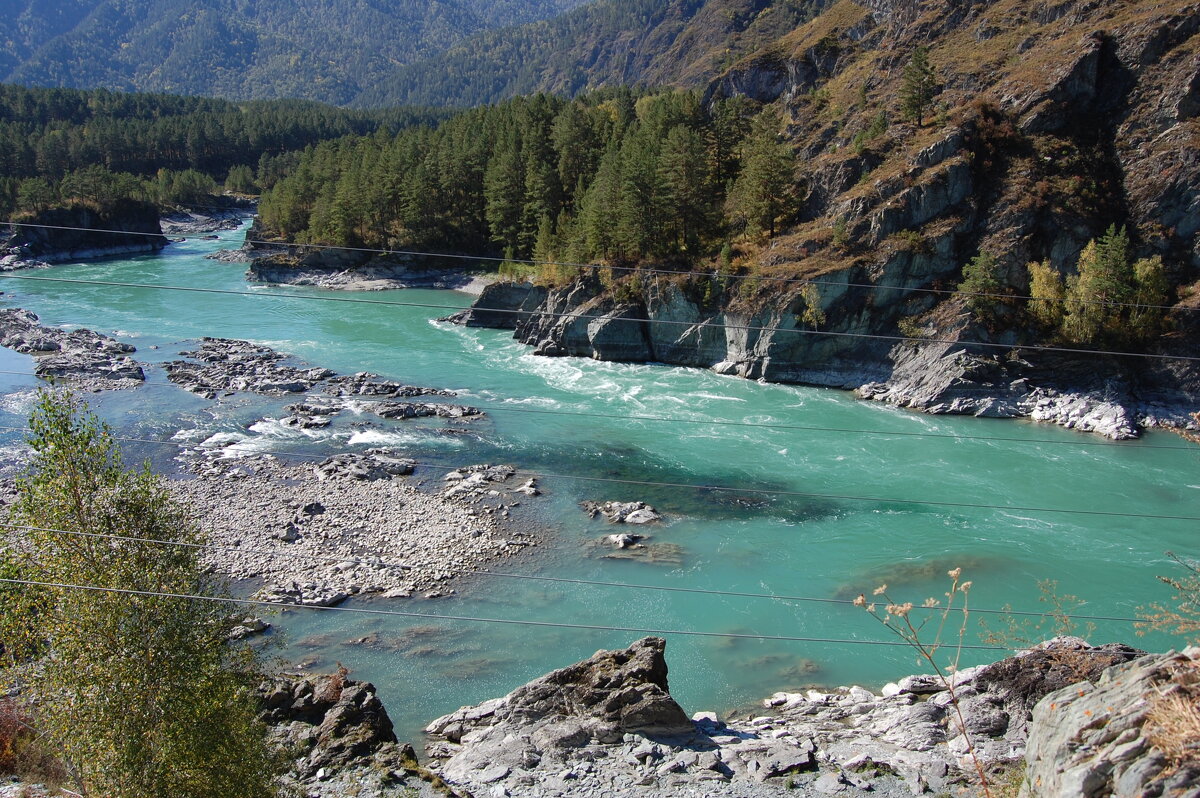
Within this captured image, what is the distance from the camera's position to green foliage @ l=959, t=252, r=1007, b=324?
37344 mm

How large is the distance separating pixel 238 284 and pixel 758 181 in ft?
144

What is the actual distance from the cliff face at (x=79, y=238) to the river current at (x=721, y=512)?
35425 mm

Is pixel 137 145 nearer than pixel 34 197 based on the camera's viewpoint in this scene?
No

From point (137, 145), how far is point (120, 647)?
12860cm

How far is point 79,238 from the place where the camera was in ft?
245

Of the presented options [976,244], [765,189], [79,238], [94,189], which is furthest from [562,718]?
[94,189]

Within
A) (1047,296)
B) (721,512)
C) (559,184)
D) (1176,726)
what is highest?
(559,184)

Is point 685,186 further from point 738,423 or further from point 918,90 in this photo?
point 738,423

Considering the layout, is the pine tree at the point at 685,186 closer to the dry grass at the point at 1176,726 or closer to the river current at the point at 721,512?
the river current at the point at 721,512

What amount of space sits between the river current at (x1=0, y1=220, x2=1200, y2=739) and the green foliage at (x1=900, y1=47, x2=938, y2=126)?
68.0 ft

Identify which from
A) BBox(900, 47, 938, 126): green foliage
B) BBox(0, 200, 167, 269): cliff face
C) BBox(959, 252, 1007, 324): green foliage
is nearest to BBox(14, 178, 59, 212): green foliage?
BBox(0, 200, 167, 269): cliff face

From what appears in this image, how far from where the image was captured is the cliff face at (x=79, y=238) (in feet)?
229

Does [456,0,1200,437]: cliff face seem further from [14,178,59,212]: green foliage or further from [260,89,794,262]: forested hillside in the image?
[14,178,59,212]: green foliage

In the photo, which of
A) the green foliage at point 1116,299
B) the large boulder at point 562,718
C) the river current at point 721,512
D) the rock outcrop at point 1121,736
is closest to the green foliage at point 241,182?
the river current at point 721,512
